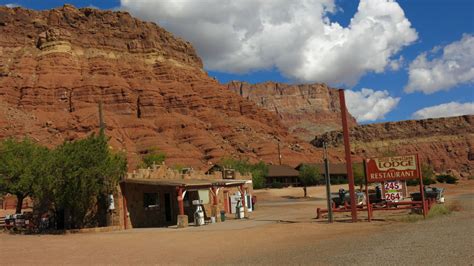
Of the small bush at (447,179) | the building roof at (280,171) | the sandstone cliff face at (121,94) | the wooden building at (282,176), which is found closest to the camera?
the small bush at (447,179)

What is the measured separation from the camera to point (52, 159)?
26.0 meters

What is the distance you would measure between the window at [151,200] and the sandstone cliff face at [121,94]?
214ft

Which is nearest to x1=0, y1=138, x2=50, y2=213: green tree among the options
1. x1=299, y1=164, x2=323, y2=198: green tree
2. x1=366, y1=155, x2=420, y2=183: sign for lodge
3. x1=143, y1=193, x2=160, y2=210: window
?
x1=143, y1=193, x2=160, y2=210: window

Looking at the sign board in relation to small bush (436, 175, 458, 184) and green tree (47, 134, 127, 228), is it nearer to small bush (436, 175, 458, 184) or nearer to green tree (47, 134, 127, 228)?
green tree (47, 134, 127, 228)

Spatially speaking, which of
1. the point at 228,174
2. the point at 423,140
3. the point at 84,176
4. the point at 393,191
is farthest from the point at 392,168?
the point at 423,140

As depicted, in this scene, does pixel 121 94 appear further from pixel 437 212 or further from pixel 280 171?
pixel 437 212

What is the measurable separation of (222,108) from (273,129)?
16794 mm

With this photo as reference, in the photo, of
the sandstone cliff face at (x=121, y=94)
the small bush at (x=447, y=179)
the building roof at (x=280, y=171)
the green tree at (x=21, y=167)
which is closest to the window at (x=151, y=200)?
the green tree at (x=21, y=167)

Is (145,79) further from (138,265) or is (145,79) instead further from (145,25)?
(138,265)

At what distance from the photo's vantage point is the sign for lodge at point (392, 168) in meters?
24.1

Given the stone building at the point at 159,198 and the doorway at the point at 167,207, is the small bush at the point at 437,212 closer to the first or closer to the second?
the stone building at the point at 159,198

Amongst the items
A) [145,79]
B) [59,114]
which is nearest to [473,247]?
[59,114]

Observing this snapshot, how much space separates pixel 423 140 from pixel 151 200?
501 ft

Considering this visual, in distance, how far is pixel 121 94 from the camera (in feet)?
400
